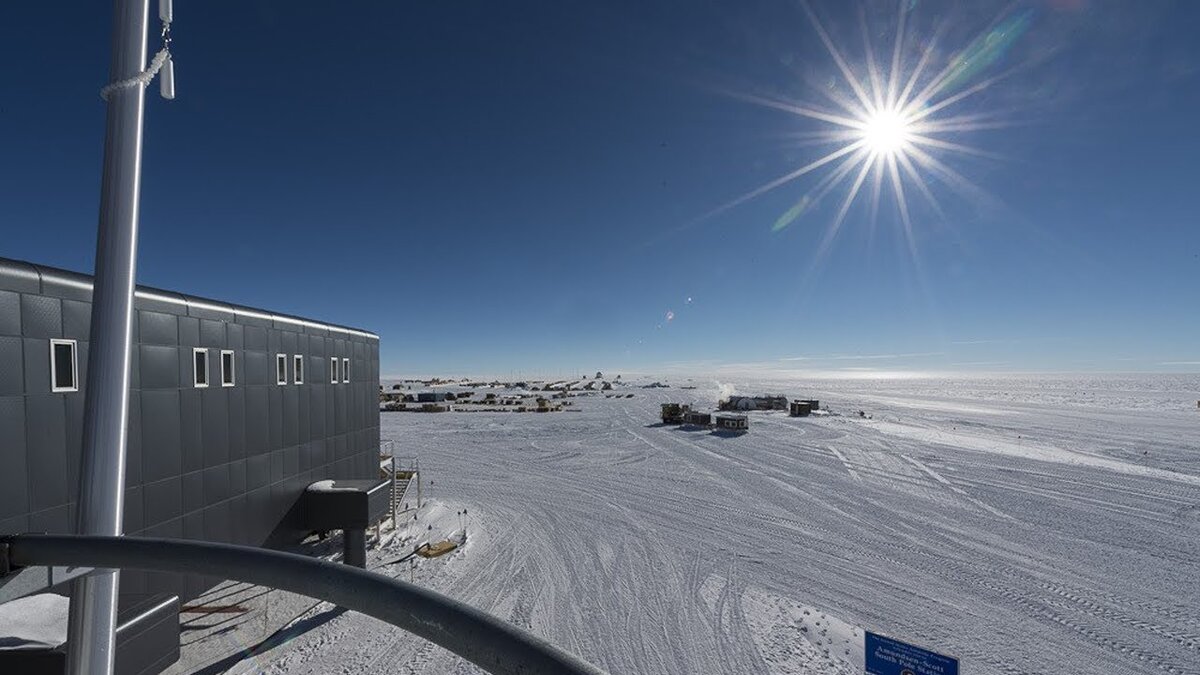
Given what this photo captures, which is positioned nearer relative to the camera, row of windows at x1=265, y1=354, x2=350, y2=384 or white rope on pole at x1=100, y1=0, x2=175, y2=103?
white rope on pole at x1=100, y1=0, x2=175, y2=103

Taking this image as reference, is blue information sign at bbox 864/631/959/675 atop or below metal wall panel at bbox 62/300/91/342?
below

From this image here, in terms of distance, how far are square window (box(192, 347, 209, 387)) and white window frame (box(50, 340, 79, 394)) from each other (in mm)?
2942

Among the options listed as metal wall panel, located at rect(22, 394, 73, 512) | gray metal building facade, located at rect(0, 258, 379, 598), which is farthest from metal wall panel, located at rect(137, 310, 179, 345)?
metal wall panel, located at rect(22, 394, 73, 512)

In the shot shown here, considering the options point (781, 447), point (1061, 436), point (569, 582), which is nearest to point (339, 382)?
point (569, 582)

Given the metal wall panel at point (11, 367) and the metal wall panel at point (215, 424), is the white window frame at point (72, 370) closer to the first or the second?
the metal wall panel at point (11, 367)

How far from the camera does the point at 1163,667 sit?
1039 centimetres

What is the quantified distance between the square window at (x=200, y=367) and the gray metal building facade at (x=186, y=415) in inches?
2.1

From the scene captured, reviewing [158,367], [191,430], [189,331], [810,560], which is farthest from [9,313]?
[810,560]

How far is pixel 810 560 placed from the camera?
15.6m

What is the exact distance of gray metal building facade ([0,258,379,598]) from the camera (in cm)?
866

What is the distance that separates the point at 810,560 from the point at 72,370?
65.0 ft

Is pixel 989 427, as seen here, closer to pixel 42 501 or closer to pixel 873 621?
pixel 873 621

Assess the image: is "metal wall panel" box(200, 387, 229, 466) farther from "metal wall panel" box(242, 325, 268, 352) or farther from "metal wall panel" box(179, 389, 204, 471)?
"metal wall panel" box(242, 325, 268, 352)

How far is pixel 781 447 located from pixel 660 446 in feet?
30.3
